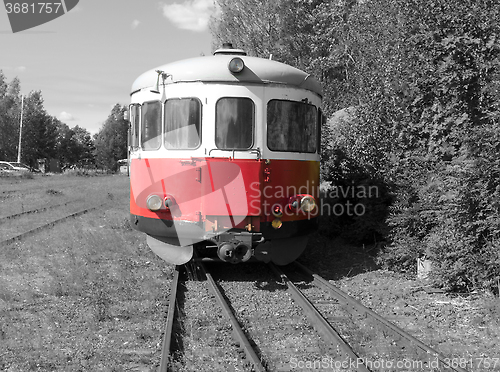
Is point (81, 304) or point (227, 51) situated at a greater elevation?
point (227, 51)

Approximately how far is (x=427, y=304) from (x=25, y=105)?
6242 centimetres

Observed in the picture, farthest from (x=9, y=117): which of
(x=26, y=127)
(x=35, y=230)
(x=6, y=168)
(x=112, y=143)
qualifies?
(x=35, y=230)

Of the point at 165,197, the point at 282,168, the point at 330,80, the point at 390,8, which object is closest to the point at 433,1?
the point at 390,8

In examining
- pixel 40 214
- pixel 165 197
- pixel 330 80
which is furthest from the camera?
pixel 330 80

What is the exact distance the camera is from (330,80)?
20312 mm

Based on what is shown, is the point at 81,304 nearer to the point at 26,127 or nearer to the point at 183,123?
the point at 183,123

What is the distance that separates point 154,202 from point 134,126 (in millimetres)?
1547

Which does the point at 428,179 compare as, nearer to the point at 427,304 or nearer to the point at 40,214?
the point at 427,304

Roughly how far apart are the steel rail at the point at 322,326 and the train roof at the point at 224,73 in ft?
9.85

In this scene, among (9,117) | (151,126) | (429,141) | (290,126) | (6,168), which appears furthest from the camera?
(9,117)

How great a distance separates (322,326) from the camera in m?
5.04

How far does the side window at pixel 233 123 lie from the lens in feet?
21.9

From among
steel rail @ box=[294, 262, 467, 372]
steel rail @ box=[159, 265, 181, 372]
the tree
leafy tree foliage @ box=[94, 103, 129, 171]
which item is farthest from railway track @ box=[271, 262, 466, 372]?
leafy tree foliage @ box=[94, 103, 129, 171]

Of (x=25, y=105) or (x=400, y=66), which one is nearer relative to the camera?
(x=400, y=66)
